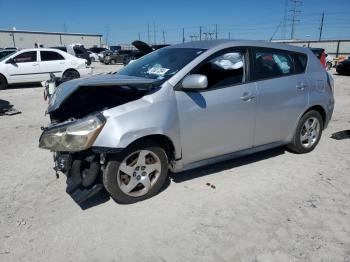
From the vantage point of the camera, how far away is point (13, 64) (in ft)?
43.5

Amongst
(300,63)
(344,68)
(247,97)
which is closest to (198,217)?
(247,97)

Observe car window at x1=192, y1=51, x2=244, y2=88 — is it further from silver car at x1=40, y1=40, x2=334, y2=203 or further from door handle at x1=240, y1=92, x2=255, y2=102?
door handle at x1=240, y1=92, x2=255, y2=102

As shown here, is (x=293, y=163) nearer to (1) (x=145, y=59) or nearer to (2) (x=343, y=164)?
(2) (x=343, y=164)

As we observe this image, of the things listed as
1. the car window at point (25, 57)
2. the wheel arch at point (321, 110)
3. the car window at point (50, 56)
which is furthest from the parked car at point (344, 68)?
the car window at point (25, 57)

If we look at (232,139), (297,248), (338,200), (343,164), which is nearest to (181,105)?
(232,139)

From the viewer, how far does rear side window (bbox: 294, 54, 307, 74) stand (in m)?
4.97

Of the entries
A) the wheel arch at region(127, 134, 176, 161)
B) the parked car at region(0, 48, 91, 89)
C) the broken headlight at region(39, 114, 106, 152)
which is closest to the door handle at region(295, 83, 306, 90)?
the wheel arch at region(127, 134, 176, 161)

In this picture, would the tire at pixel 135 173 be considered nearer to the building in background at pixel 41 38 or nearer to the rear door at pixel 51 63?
the rear door at pixel 51 63

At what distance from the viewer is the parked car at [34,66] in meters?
13.2

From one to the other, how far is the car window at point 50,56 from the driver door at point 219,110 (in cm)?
1137

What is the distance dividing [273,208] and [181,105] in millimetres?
1517

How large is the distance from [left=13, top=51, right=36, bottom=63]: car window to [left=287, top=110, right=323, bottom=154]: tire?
11.7 metres

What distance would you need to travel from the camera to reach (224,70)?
163 inches

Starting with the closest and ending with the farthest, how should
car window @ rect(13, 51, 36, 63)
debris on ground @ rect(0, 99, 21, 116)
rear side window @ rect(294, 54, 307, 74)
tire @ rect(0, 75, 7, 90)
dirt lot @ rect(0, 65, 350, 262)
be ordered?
dirt lot @ rect(0, 65, 350, 262) < rear side window @ rect(294, 54, 307, 74) < debris on ground @ rect(0, 99, 21, 116) < tire @ rect(0, 75, 7, 90) < car window @ rect(13, 51, 36, 63)
